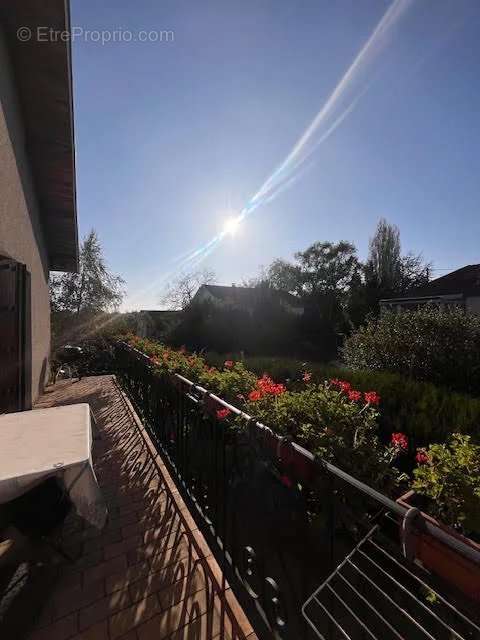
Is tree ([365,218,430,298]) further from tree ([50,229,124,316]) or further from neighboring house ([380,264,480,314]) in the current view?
tree ([50,229,124,316])

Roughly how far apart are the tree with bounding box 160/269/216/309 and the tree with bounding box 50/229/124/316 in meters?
6.85

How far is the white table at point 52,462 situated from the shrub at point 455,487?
1.55m

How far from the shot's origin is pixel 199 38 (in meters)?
4.02

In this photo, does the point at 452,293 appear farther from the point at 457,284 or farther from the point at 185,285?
the point at 185,285

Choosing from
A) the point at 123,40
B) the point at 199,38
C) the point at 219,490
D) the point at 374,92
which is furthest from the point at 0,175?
the point at 374,92

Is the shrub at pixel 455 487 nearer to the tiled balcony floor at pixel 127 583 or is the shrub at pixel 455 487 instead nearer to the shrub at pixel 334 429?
the shrub at pixel 334 429

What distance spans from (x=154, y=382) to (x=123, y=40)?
446 cm

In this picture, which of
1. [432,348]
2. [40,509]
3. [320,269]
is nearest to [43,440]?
[40,509]

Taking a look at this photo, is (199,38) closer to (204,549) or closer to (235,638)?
(204,549)

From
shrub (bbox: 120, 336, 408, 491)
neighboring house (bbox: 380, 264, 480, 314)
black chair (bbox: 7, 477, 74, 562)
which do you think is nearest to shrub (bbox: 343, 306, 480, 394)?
shrub (bbox: 120, 336, 408, 491)

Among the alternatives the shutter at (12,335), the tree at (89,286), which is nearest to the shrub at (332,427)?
the shutter at (12,335)

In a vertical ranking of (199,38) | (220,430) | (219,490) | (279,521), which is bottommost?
(279,521)

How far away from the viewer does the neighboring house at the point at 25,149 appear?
339 cm

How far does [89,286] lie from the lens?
70.3 feet
